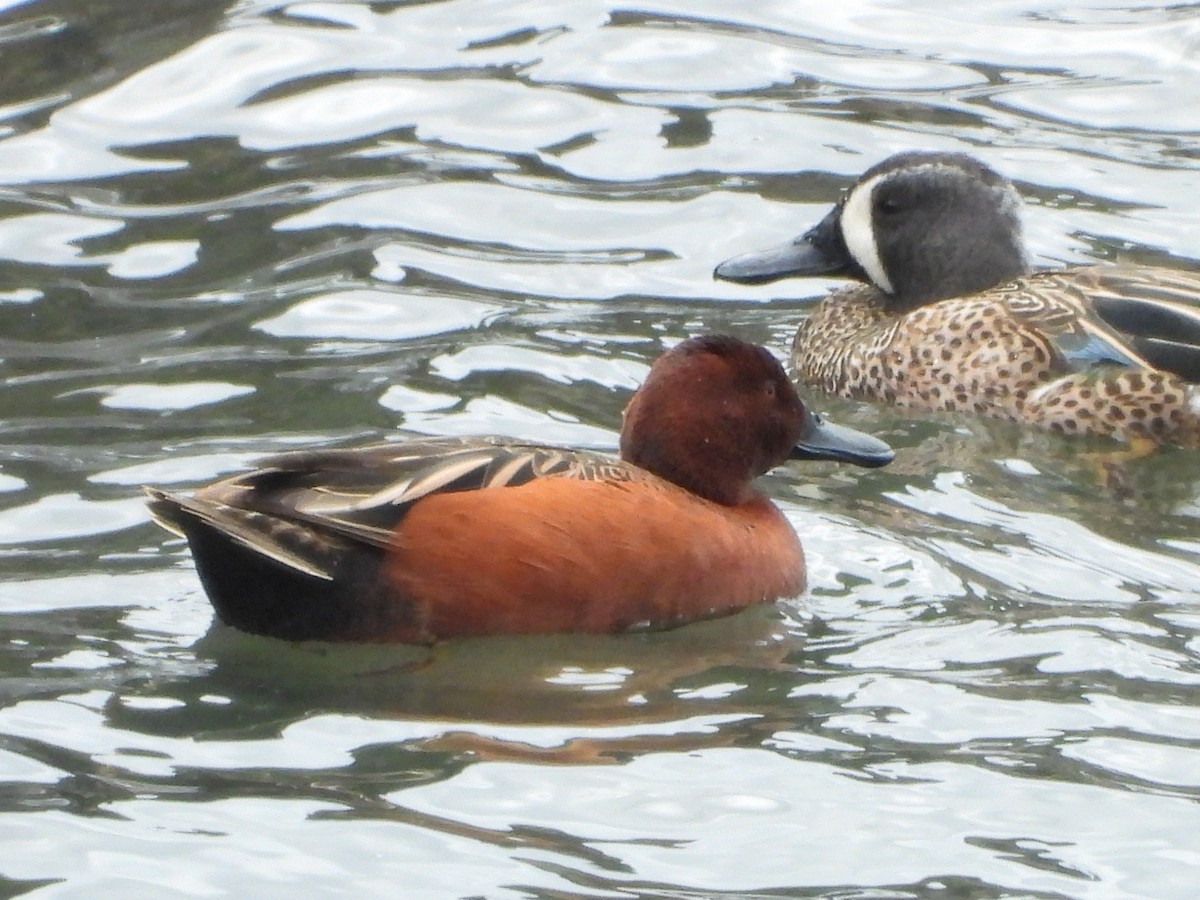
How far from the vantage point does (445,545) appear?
6.29m

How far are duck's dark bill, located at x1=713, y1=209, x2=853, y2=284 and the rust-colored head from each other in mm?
2639

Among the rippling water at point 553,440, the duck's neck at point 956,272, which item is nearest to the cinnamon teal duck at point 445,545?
the rippling water at point 553,440

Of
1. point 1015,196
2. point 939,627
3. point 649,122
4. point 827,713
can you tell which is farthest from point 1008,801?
point 649,122

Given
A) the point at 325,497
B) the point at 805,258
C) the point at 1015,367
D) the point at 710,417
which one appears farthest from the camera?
the point at 805,258

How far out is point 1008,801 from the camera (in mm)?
5441

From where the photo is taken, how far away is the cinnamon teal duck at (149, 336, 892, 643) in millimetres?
6254

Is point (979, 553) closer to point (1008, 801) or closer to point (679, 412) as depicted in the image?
point (679, 412)

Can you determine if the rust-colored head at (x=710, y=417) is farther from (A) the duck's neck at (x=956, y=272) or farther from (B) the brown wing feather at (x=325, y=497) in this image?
(A) the duck's neck at (x=956, y=272)

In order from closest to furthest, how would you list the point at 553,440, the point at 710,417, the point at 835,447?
the point at 710,417 < the point at 835,447 < the point at 553,440

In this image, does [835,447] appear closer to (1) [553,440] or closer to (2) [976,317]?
(1) [553,440]

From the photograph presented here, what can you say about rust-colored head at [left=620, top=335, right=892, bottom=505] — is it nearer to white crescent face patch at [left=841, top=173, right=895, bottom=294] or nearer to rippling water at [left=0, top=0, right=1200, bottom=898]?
rippling water at [left=0, top=0, right=1200, bottom=898]

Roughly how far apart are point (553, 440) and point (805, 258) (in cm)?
205

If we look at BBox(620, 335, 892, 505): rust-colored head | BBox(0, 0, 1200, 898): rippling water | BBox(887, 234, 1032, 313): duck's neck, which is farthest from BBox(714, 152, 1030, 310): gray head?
BBox(620, 335, 892, 505): rust-colored head

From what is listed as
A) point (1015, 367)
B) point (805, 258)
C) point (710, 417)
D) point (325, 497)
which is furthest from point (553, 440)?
point (325, 497)
